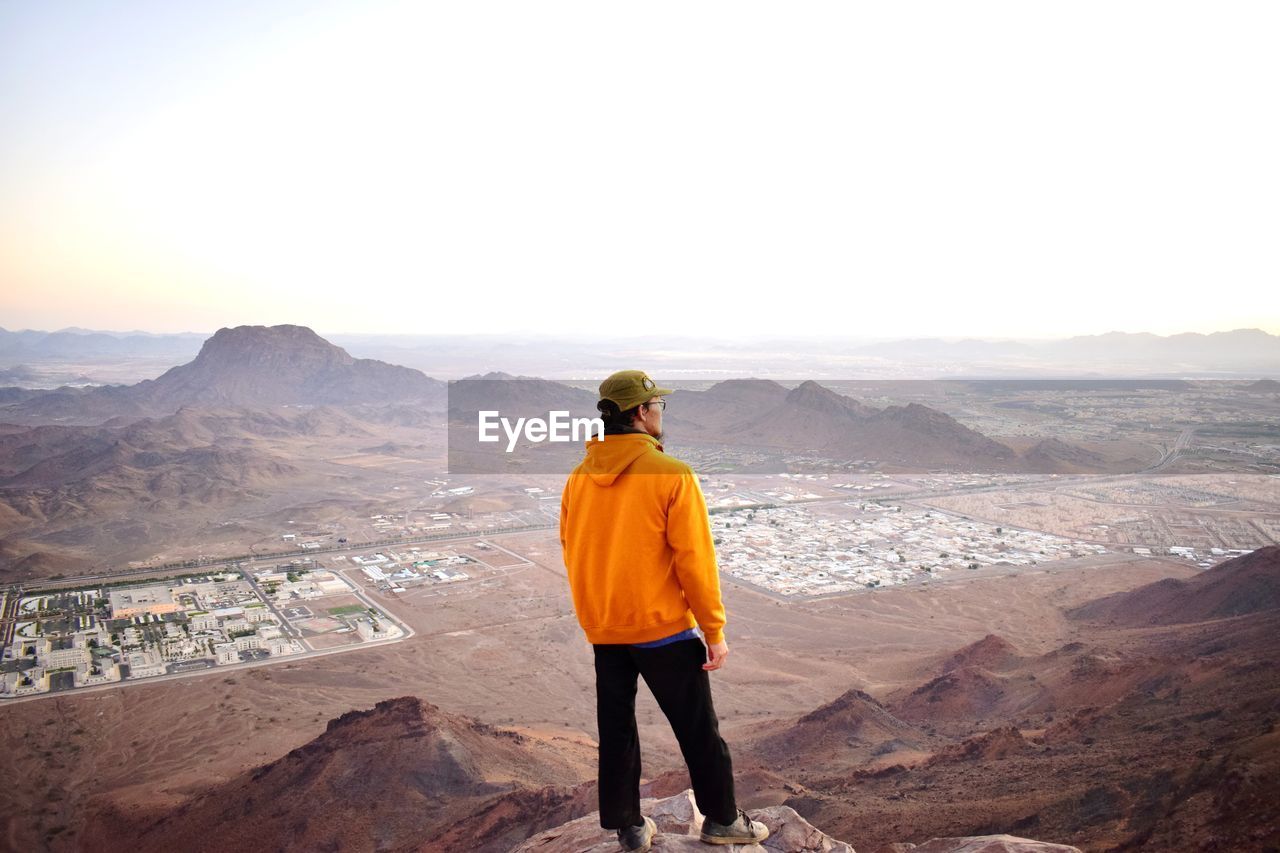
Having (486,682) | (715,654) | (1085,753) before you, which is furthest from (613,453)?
(486,682)

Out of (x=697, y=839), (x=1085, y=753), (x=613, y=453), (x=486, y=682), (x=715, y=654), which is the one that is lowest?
(x=486, y=682)

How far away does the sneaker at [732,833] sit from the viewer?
167 inches

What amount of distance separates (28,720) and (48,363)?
723 ft

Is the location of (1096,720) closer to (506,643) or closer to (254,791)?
(254,791)

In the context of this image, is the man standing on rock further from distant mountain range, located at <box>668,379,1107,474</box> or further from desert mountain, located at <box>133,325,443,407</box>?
desert mountain, located at <box>133,325,443,407</box>

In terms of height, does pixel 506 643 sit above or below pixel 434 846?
below

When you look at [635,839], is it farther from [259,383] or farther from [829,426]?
[259,383]

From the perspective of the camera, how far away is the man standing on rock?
3.76 metres

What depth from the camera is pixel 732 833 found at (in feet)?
14.0

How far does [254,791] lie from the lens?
13992mm

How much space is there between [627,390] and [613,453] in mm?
322

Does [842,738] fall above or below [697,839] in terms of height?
below

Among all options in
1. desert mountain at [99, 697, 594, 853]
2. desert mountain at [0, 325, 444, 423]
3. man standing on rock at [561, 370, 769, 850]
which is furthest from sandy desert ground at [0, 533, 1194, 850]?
desert mountain at [0, 325, 444, 423]

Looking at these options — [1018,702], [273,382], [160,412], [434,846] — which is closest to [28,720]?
[434,846]
